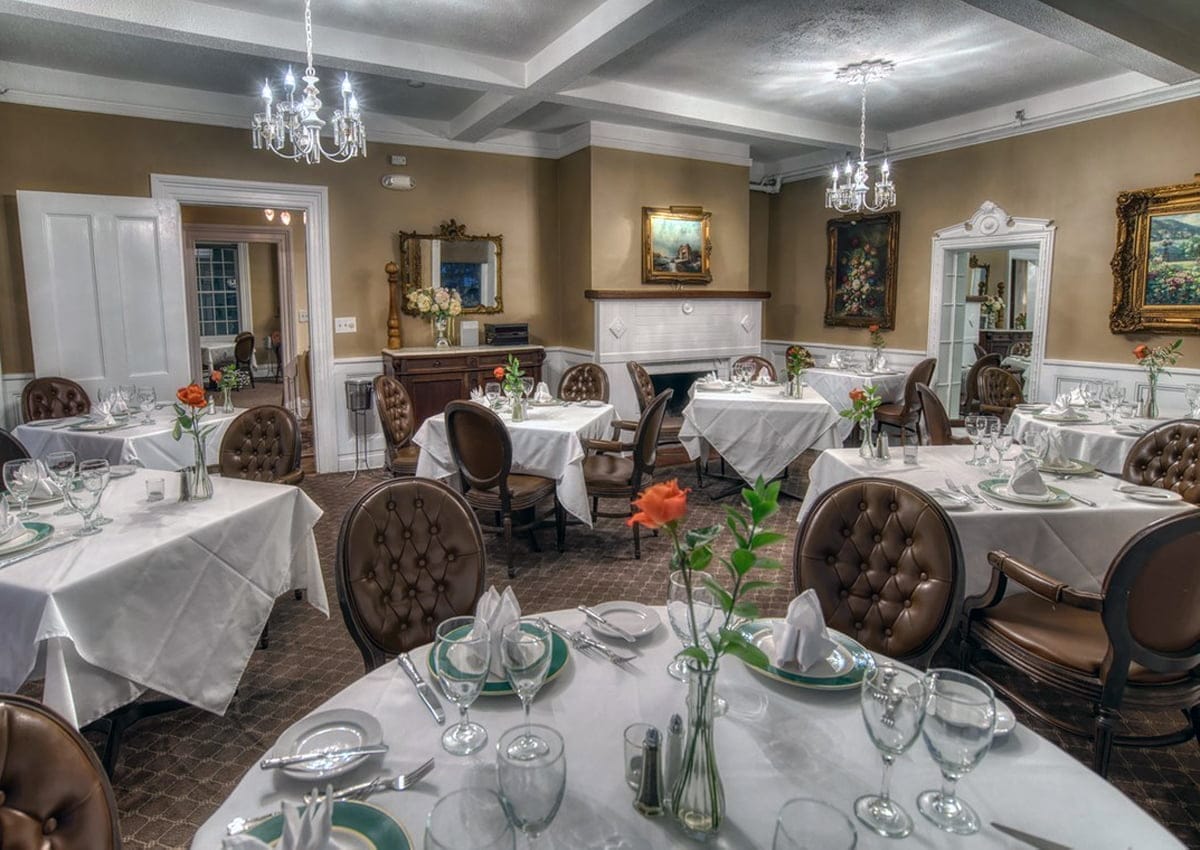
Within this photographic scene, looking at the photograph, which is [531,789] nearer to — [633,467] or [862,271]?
[633,467]

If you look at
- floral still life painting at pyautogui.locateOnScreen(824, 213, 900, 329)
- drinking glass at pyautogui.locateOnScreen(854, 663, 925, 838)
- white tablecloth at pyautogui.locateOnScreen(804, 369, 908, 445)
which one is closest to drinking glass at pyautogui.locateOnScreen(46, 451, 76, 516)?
drinking glass at pyautogui.locateOnScreen(854, 663, 925, 838)

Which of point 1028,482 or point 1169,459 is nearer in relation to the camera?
point 1028,482

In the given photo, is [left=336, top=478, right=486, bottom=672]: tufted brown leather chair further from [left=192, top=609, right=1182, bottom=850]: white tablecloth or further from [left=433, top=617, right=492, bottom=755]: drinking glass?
[left=433, top=617, right=492, bottom=755]: drinking glass

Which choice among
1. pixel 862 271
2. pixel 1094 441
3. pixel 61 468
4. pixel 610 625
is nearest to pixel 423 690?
pixel 610 625

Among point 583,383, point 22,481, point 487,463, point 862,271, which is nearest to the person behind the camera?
point 22,481

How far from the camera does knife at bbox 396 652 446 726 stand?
1.35 meters

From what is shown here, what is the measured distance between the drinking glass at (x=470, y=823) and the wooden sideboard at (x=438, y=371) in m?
5.61

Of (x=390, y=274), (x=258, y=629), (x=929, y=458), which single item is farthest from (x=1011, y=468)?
(x=390, y=274)

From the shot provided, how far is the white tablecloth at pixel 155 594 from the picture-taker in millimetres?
1980

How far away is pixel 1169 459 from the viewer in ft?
11.1

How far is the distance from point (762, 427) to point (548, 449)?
179 centimetres

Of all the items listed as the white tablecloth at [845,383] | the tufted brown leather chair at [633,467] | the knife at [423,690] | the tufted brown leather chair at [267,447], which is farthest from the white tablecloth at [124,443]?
the white tablecloth at [845,383]

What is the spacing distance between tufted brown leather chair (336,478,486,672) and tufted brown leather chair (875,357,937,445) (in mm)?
5335

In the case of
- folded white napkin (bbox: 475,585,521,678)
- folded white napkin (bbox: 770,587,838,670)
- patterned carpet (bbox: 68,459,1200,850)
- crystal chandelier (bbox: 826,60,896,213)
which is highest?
crystal chandelier (bbox: 826,60,896,213)
